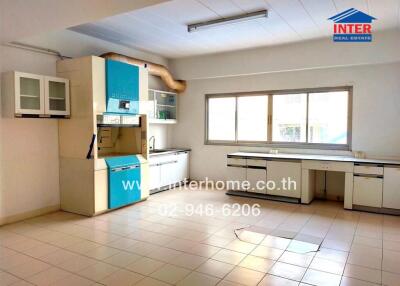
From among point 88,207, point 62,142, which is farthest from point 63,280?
point 62,142

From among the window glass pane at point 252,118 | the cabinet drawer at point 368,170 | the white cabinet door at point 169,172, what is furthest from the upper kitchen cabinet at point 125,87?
the cabinet drawer at point 368,170

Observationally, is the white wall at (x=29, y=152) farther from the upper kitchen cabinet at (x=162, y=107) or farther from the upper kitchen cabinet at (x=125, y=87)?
the upper kitchen cabinet at (x=162, y=107)

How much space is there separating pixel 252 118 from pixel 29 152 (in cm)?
424

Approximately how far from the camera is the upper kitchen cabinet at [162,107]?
20.3ft

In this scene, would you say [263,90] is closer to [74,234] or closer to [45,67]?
[45,67]

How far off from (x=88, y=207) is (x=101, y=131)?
143 cm

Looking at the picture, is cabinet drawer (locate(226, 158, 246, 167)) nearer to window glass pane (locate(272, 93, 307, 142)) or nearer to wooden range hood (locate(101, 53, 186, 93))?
window glass pane (locate(272, 93, 307, 142))

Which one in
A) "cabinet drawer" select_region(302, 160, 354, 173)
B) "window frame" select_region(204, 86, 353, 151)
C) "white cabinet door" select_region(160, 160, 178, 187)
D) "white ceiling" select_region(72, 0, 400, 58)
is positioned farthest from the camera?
"white cabinet door" select_region(160, 160, 178, 187)

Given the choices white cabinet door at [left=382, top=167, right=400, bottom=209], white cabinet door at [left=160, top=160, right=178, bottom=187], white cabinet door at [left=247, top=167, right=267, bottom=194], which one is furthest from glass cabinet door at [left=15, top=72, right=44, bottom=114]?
white cabinet door at [left=382, top=167, right=400, bottom=209]

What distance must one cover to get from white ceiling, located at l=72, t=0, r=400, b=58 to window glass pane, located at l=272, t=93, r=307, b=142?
1137mm

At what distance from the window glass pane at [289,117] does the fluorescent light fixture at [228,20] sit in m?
2.25

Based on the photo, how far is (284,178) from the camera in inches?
209

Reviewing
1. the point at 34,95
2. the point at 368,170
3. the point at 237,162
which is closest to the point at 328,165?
the point at 368,170

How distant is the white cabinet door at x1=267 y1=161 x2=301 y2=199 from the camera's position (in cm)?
519
